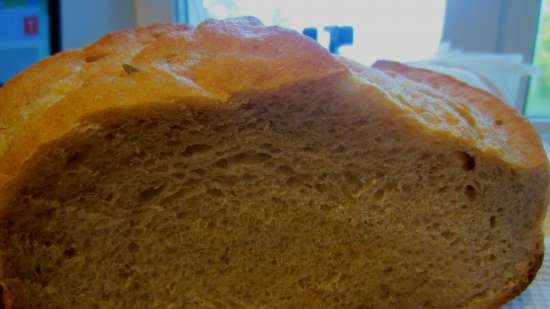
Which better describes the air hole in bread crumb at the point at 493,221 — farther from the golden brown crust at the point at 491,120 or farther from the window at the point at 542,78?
the window at the point at 542,78

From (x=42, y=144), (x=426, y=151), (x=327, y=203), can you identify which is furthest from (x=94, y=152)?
(x=426, y=151)

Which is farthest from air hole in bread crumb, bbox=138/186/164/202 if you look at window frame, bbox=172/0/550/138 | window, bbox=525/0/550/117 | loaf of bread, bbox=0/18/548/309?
window, bbox=525/0/550/117

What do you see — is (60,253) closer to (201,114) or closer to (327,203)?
(201,114)

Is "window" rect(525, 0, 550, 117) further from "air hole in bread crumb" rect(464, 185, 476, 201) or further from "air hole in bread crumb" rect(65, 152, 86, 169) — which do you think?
"air hole in bread crumb" rect(65, 152, 86, 169)

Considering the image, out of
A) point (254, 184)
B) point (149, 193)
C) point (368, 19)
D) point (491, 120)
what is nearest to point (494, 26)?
point (368, 19)

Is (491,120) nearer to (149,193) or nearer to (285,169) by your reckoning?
(285,169)

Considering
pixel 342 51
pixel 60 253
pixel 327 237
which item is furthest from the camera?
pixel 342 51

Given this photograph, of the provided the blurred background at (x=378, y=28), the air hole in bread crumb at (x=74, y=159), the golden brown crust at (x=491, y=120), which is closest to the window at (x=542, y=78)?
the blurred background at (x=378, y=28)

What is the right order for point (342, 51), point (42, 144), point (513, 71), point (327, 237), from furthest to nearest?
point (342, 51), point (513, 71), point (327, 237), point (42, 144)
